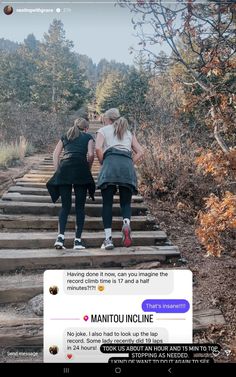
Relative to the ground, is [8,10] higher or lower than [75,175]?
higher

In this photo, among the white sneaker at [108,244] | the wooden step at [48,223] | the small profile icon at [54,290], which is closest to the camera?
the small profile icon at [54,290]

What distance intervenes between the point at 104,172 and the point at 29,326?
49.7 inches

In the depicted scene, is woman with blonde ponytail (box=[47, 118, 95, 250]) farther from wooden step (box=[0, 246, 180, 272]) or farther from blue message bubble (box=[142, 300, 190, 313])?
blue message bubble (box=[142, 300, 190, 313])

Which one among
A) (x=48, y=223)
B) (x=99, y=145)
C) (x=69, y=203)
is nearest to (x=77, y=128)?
(x=99, y=145)

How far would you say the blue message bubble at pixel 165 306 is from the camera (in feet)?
5.39

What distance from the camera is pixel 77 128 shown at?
2998 millimetres

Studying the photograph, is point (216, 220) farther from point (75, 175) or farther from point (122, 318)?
point (75, 175)

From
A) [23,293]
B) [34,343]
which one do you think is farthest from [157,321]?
[23,293]

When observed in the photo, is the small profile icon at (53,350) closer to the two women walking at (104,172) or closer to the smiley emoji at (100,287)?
the smiley emoji at (100,287)

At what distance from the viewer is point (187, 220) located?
3.58 m

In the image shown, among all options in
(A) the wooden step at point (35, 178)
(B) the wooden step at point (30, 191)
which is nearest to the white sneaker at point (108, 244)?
(B) the wooden step at point (30, 191)

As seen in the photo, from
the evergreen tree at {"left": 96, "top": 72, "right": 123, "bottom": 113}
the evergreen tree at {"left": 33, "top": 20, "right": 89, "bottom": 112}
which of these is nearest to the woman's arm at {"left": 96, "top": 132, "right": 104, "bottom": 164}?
the evergreen tree at {"left": 96, "top": 72, "right": 123, "bottom": 113}

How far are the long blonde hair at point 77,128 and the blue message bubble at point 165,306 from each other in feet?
5.52

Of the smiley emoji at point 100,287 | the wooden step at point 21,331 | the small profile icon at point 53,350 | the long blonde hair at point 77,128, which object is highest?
the long blonde hair at point 77,128
